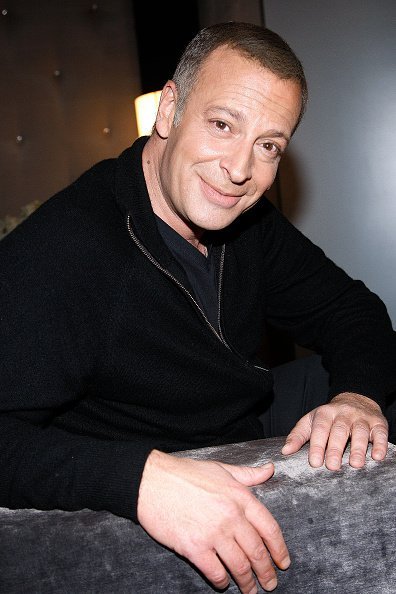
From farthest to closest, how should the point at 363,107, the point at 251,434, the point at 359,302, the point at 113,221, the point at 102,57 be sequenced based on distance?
1. the point at 102,57
2. the point at 363,107
3. the point at 359,302
4. the point at 251,434
5. the point at 113,221

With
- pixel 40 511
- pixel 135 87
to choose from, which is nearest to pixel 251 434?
pixel 40 511

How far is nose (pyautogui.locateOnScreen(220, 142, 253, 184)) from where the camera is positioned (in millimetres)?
1177

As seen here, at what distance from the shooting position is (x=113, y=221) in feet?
3.68

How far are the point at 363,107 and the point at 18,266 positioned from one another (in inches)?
86.8

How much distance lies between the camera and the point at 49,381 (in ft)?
3.14

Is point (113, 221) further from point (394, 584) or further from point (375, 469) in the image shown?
point (394, 584)

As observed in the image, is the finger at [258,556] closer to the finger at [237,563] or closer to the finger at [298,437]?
the finger at [237,563]

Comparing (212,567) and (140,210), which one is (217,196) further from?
(212,567)

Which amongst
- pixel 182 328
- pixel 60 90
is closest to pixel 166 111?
pixel 182 328

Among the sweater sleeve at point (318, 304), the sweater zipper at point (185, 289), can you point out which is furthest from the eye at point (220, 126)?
the sweater sleeve at point (318, 304)

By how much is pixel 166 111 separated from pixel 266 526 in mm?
753

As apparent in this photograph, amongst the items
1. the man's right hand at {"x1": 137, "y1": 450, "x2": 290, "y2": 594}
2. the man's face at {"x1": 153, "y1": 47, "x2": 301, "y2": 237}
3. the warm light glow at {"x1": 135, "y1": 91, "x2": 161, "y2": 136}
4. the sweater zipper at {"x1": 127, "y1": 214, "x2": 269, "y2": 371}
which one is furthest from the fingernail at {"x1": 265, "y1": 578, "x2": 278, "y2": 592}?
the warm light glow at {"x1": 135, "y1": 91, "x2": 161, "y2": 136}

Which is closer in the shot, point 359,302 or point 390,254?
point 359,302

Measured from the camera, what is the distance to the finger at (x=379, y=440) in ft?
3.07
